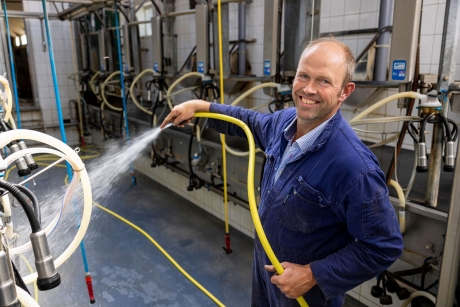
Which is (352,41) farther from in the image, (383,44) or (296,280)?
(296,280)

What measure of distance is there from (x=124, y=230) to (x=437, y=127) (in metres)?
2.83

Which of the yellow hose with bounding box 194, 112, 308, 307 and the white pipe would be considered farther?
the white pipe

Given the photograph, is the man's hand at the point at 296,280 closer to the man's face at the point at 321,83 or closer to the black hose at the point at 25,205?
the man's face at the point at 321,83

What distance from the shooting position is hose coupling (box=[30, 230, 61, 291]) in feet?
2.26

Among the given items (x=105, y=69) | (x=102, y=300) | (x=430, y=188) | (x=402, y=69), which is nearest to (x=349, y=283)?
(x=430, y=188)

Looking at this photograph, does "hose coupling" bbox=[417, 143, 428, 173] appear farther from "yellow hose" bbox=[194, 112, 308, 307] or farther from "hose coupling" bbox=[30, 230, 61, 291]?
"hose coupling" bbox=[30, 230, 61, 291]

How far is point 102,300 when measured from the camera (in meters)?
2.41

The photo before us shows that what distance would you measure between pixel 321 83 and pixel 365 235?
50 cm

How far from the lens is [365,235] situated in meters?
1.04

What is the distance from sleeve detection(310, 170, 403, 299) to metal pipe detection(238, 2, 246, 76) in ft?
7.91

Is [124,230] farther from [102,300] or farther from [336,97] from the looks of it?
[336,97]

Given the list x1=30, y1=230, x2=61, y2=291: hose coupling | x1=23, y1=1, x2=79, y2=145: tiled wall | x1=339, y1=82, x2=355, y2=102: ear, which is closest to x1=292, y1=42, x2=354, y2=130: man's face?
x1=339, y1=82, x2=355, y2=102: ear

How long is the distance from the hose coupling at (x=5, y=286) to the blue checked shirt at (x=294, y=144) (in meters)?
0.87

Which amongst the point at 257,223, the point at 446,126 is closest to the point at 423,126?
the point at 446,126
